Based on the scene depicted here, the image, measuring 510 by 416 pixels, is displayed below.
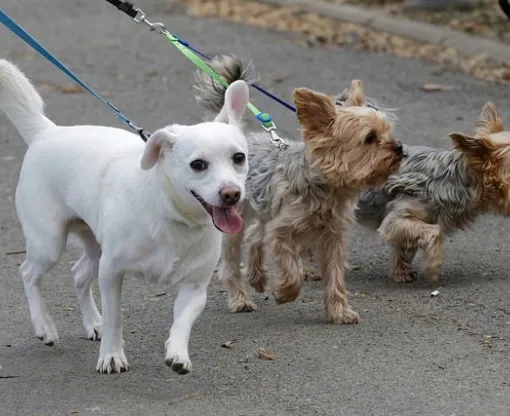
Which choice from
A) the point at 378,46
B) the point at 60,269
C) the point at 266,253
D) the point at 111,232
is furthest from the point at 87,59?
the point at 111,232

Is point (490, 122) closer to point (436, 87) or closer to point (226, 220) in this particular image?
point (226, 220)

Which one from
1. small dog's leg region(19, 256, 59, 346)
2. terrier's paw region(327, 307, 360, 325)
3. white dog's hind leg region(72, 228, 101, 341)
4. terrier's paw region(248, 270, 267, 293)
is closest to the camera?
small dog's leg region(19, 256, 59, 346)

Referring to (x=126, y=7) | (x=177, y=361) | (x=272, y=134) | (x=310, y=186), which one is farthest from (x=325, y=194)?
(x=126, y=7)

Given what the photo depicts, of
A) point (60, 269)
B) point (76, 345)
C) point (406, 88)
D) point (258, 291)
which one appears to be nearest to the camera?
point (76, 345)

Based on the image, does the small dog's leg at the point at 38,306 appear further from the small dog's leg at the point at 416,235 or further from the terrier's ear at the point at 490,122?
the terrier's ear at the point at 490,122

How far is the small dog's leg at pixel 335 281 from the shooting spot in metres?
6.50

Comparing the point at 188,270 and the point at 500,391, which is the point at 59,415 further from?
the point at 500,391

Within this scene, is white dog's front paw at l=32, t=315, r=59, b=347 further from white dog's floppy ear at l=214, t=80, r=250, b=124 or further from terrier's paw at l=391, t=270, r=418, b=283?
terrier's paw at l=391, t=270, r=418, b=283

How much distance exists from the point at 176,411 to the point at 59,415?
0.52 m

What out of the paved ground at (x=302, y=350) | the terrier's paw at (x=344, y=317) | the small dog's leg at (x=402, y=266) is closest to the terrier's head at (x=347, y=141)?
the terrier's paw at (x=344, y=317)

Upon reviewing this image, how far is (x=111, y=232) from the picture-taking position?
5.46m

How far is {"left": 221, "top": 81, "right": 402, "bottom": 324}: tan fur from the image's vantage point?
245 inches

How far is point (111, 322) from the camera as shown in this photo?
561 cm

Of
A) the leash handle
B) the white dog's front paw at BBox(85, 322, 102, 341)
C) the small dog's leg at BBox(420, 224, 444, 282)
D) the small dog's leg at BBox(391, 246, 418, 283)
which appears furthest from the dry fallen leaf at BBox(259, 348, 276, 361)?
the leash handle
